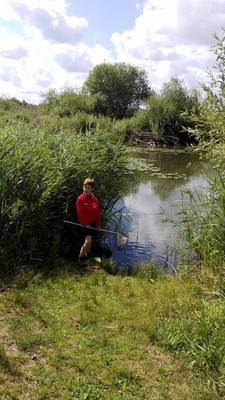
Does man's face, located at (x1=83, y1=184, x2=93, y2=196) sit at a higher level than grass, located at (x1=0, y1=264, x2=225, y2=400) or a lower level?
higher

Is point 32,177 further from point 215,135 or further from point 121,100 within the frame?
point 121,100

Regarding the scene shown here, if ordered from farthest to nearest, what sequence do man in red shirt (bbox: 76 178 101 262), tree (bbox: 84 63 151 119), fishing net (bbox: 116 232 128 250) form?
tree (bbox: 84 63 151 119), fishing net (bbox: 116 232 128 250), man in red shirt (bbox: 76 178 101 262)

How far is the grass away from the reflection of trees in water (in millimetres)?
6251

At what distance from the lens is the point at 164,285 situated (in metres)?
7.17

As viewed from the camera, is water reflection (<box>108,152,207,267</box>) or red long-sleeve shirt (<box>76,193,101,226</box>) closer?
red long-sleeve shirt (<box>76,193,101,226</box>)


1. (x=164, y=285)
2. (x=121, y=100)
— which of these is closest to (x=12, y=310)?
(x=164, y=285)

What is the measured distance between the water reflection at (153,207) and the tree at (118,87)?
18.6m

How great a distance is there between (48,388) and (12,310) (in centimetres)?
172

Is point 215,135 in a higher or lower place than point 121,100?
lower

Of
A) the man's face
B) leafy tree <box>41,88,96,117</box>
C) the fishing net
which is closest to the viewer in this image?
the man's face

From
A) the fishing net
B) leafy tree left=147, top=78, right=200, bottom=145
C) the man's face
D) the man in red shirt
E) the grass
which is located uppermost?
leafy tree left=147, top=78, right=200, bottom=145

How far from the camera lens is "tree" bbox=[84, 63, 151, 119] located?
1753 inches

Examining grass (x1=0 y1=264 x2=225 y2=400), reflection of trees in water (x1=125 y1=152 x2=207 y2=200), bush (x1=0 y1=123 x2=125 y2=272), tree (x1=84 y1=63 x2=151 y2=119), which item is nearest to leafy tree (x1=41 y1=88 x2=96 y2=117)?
tree (x1=84 y1=63 x2=151 y2=119)

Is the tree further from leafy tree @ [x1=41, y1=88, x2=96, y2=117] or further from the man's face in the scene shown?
the man's face
